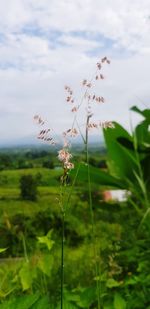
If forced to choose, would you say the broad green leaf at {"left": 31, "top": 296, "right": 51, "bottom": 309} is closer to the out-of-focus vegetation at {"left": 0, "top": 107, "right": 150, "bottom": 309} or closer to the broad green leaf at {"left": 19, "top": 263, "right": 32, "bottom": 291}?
the out-of-focus vegetation at {"left": 0, "top": 107, "right": 150, "bottom": 309}

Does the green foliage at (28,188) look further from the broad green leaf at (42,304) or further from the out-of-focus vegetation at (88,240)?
the broad green leaf at (42,304)

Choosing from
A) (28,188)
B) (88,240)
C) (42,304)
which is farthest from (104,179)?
(28,188)

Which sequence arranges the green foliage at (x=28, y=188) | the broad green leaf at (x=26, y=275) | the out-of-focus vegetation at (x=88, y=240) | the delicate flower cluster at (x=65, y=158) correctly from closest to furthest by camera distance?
1. the delicate flower cluster at (x=65, y=158)
2. the out-of-focus vegetation at (x=88, y=240)
3. the broad green leaf at (x=26, y=275)
4. the green foliage at (x=28, y=188)

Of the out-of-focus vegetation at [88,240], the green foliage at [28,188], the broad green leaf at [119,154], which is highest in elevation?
the broad green leaf at [119,154]

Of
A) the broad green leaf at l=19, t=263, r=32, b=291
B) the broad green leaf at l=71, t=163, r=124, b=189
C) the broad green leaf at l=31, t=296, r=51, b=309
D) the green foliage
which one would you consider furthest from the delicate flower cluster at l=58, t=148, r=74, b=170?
the green foliage

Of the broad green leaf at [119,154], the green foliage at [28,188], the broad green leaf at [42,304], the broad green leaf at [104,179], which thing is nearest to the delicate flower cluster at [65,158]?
the broad green leaf at [42,304]

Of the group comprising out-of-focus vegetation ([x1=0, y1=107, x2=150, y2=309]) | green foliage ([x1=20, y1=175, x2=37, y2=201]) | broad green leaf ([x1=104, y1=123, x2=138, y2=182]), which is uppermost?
broad green leaf ([x1=104, y1=123, x2=138, y2=182])

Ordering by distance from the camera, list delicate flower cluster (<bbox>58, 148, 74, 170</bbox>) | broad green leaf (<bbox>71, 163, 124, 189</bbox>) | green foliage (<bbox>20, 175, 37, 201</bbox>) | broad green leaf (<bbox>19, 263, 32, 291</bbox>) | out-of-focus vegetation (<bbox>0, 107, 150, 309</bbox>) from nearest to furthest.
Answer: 1. delicate flower cluster (<bbox>58, 148, 74, 170</bbox>)
2. out-of-focus vegetation (<bbox>0, 107, 150, 309</bbox>)
3. broad green leaf (<bbox>19, 263, 32, 291</bbox>)
4. broad green leaf (<bbox>71, 163, 124, 189</bbox>)
5. green foliage (<bbox>20, 175, 37, 201</bbox>)

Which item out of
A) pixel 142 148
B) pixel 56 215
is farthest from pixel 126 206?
pixel 56 215

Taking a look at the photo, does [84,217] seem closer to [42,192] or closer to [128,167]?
[128,167]
